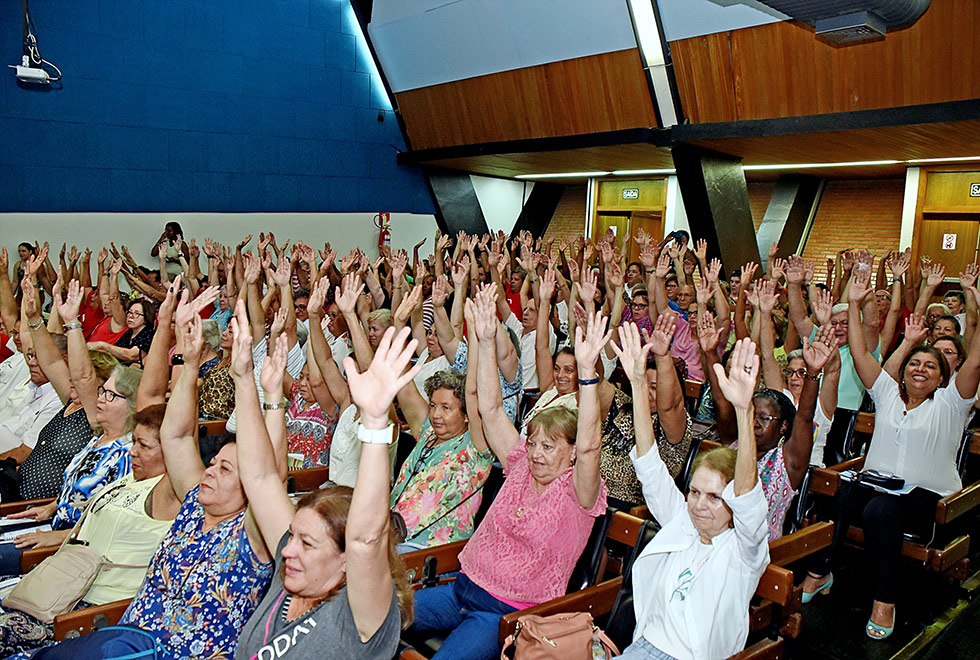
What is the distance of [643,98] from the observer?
7.64m

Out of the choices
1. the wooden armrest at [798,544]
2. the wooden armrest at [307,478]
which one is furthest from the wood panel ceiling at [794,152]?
the wooden armrest at [307,478]

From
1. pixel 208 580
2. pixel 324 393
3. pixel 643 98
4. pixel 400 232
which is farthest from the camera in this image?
pixel 400 232

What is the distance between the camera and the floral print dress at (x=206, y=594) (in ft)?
6.88

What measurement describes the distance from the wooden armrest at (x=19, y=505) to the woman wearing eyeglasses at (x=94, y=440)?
0.03 metres

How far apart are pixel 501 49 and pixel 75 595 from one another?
296 inches

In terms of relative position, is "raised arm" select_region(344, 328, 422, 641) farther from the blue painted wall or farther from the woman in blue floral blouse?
the blue painted wall

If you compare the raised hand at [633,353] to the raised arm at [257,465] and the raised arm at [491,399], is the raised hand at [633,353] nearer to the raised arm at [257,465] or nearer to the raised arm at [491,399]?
the raised arm at [491,399]

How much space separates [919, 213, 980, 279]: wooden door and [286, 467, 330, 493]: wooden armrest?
765 cm

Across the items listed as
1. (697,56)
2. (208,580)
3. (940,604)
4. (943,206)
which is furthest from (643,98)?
(208,580)

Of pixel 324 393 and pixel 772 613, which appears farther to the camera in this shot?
pixel 324 393

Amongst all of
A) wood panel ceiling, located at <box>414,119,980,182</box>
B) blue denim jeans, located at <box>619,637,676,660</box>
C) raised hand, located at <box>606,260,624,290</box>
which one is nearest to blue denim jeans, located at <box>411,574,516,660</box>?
blue denim jeans, located at <box>619,637,676,660</box>

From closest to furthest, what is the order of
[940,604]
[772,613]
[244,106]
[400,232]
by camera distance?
[772,613], [940,604], [244,106], [400,232]

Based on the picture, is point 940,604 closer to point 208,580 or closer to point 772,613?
point 772,613

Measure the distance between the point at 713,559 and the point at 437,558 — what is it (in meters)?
0.95
